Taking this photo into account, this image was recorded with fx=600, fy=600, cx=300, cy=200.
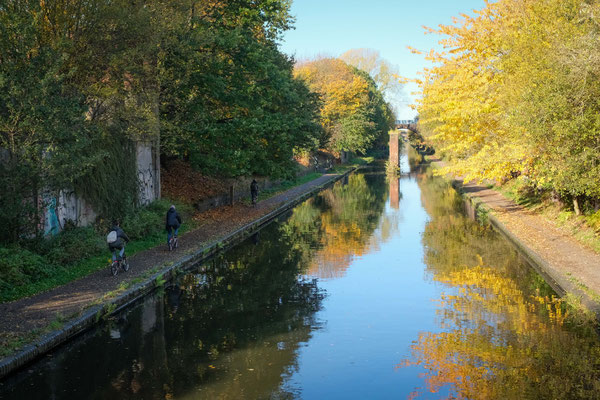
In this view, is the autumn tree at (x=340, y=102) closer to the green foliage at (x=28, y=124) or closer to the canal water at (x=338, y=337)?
the canal water at (x=338, y=337)

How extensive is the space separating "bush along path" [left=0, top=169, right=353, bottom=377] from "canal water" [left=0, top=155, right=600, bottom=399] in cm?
30

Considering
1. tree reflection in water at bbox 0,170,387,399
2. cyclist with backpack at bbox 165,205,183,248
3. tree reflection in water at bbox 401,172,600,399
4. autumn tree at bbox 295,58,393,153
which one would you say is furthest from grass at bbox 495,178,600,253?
autumn tree at bbox 295,58,393,153

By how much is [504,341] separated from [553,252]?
858 centimetres

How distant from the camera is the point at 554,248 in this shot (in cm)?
1859

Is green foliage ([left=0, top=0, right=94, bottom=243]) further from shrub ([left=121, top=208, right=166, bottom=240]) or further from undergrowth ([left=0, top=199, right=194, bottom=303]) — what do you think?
shrub ([left=121, top=208, right=166, bottom=240])

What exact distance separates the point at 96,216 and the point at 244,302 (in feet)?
27.1

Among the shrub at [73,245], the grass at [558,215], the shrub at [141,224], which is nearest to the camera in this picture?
the shrub at [73,245]

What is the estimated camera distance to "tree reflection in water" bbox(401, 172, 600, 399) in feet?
27.5

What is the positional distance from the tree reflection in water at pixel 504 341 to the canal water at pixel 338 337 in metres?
0.03

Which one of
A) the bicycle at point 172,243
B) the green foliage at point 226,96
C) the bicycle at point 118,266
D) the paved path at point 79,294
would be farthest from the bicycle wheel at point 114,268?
the green foliage at point 226,96

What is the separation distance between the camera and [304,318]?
12.1m

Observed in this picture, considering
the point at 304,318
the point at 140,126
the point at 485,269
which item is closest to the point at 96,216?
the point at 140,126

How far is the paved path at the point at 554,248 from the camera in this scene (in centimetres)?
1438

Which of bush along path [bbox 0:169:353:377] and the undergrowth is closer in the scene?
bush along path [bbox 0:169:353:377]
